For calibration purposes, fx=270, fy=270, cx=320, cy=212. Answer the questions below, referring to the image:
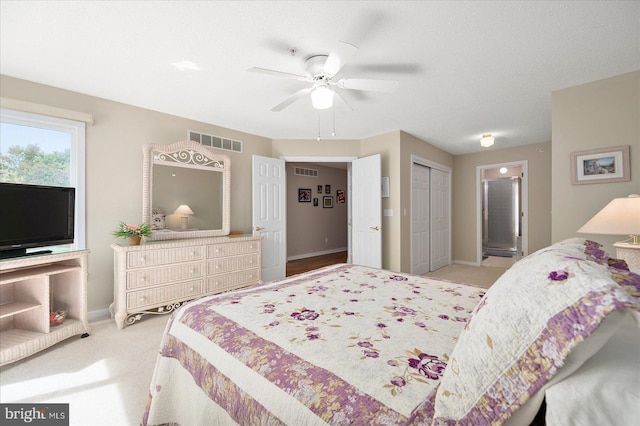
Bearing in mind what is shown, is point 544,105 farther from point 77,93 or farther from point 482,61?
point 77,93

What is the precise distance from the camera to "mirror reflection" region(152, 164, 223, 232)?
130 inches

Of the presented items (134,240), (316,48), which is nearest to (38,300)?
(134,240)

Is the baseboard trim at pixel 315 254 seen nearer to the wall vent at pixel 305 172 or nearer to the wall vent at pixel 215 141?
the wall vent at pixel 305 172

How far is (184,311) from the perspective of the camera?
1.36m

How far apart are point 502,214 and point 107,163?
765 cm

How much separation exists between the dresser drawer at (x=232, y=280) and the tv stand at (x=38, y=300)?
1159 millimetres

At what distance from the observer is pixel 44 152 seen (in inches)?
105

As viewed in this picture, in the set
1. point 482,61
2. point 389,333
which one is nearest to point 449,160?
point 482,61

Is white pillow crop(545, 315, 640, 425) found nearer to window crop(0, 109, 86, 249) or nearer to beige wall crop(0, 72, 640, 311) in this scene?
beige wall crop(0, 72, 640, 311)

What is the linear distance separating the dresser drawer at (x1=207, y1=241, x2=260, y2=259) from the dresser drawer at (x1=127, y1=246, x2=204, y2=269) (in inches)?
4.7

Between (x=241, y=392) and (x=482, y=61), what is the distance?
2774mm

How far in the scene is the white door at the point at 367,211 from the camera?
4.21 metres

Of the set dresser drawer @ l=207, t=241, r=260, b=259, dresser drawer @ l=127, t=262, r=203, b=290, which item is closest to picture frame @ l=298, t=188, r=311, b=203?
dresser drawer @ l=207, t=241, r=260, b=259

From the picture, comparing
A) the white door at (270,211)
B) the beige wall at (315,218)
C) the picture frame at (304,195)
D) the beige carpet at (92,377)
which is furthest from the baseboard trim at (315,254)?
the beige carpet at (92,377)
